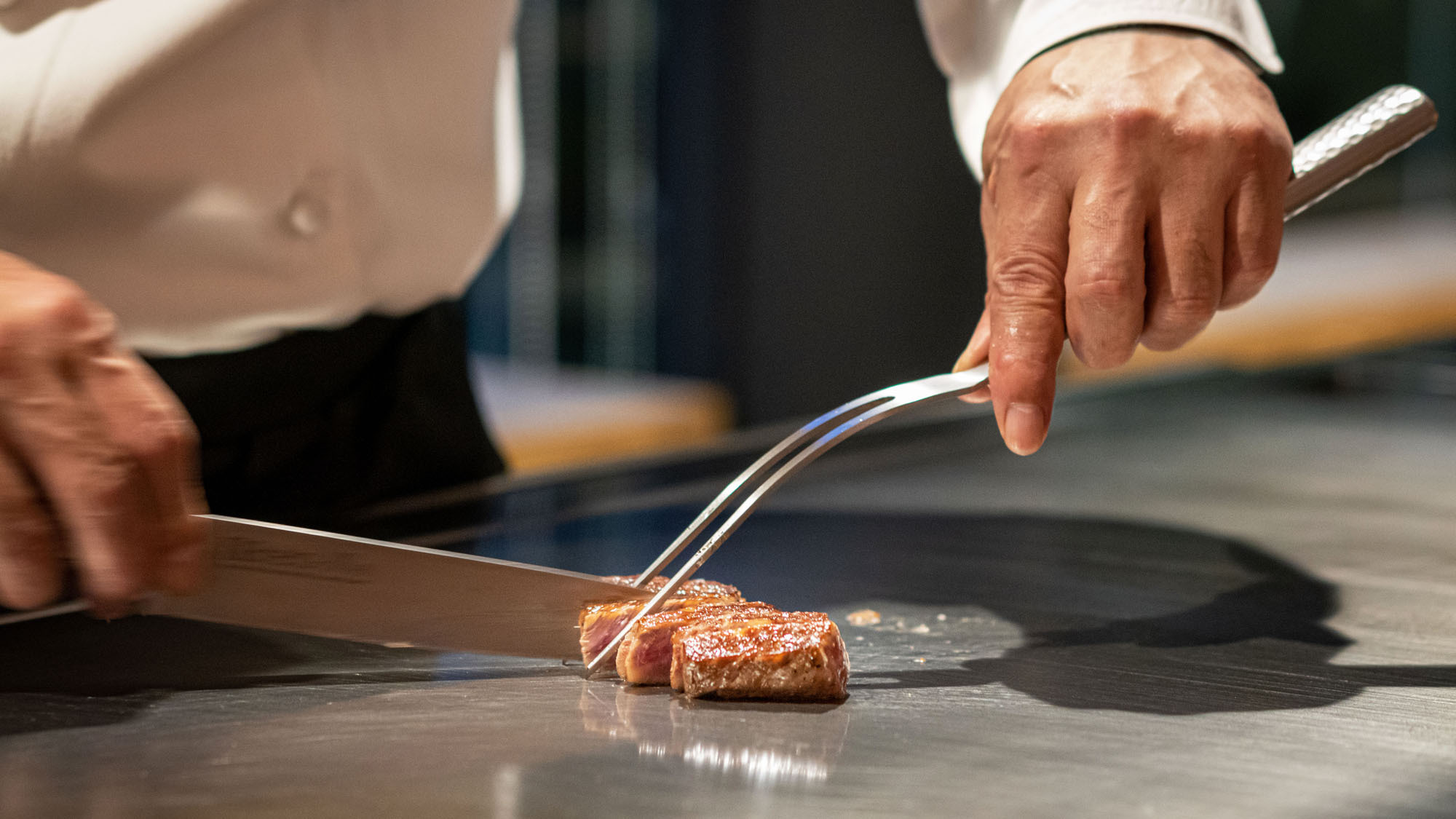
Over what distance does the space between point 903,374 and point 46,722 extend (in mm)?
3673

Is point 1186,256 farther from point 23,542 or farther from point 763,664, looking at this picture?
point 23,542

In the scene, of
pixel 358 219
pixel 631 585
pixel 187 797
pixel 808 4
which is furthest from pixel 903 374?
pixel 187 797

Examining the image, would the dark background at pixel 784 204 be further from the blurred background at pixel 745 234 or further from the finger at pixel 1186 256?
the finger at pixel 1186 256

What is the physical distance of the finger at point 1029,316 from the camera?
98 cm

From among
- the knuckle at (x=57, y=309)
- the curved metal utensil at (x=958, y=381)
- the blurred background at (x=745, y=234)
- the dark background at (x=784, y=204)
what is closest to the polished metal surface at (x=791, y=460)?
the curved metal utensil at (x=958, y=381)

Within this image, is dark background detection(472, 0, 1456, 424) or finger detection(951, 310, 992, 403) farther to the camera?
dark background detection(472, 0, 1456, 424)

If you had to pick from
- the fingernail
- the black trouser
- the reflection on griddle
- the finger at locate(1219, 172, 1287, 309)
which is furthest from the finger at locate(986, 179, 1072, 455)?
the black trouser

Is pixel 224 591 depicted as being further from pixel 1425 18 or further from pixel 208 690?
pixel 1425 18

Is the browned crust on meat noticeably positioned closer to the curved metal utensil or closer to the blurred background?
the curved metal utensil

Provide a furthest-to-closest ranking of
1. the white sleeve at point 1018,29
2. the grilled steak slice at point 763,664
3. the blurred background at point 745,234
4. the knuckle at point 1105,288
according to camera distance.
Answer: the blurred background at point 745,234, the white sleeve at point 1018,29, the knuckle at point 1105,288, the grilled steak slice at point 763,664

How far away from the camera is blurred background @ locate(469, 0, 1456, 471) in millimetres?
3941

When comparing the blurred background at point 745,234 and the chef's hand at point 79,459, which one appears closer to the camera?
the chef's hand at point 79,459

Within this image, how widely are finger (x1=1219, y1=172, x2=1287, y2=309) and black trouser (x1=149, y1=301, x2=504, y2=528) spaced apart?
83 centimetres

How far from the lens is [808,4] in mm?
4004
